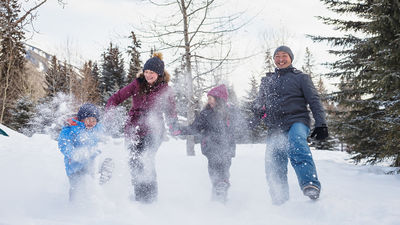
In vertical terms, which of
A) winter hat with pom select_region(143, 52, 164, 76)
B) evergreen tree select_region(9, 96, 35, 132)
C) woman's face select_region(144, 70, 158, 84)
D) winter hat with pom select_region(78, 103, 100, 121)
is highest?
evergreen tree select_region(9, 96, 35, 132)

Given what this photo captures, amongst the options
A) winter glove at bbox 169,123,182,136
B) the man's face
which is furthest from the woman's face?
the man's face

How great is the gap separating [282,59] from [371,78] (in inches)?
124

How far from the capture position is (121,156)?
146 inches

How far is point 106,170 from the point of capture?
3398 mm

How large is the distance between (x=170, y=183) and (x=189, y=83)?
4.37m

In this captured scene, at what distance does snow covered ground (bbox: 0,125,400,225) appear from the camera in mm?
2371

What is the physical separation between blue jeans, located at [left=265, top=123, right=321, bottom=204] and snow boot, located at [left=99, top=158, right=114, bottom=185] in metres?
1.92

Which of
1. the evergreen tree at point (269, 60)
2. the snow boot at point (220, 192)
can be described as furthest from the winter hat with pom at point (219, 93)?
the evergreen tree at point (269, 60)

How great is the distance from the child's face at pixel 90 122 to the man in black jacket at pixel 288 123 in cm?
214

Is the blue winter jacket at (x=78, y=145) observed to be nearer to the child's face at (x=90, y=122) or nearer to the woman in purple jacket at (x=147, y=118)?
the child's face at (x=90, y=122)

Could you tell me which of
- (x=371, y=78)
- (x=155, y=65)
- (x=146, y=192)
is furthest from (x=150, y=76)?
(x=371, y=78)

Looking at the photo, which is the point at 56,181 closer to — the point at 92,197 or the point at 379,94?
the point at 92,197

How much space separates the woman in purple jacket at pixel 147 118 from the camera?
3.30 meters

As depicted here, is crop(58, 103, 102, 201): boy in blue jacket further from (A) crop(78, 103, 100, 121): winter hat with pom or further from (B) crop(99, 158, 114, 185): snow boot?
(B) crop(99, 158, 114, 185): snow boot
